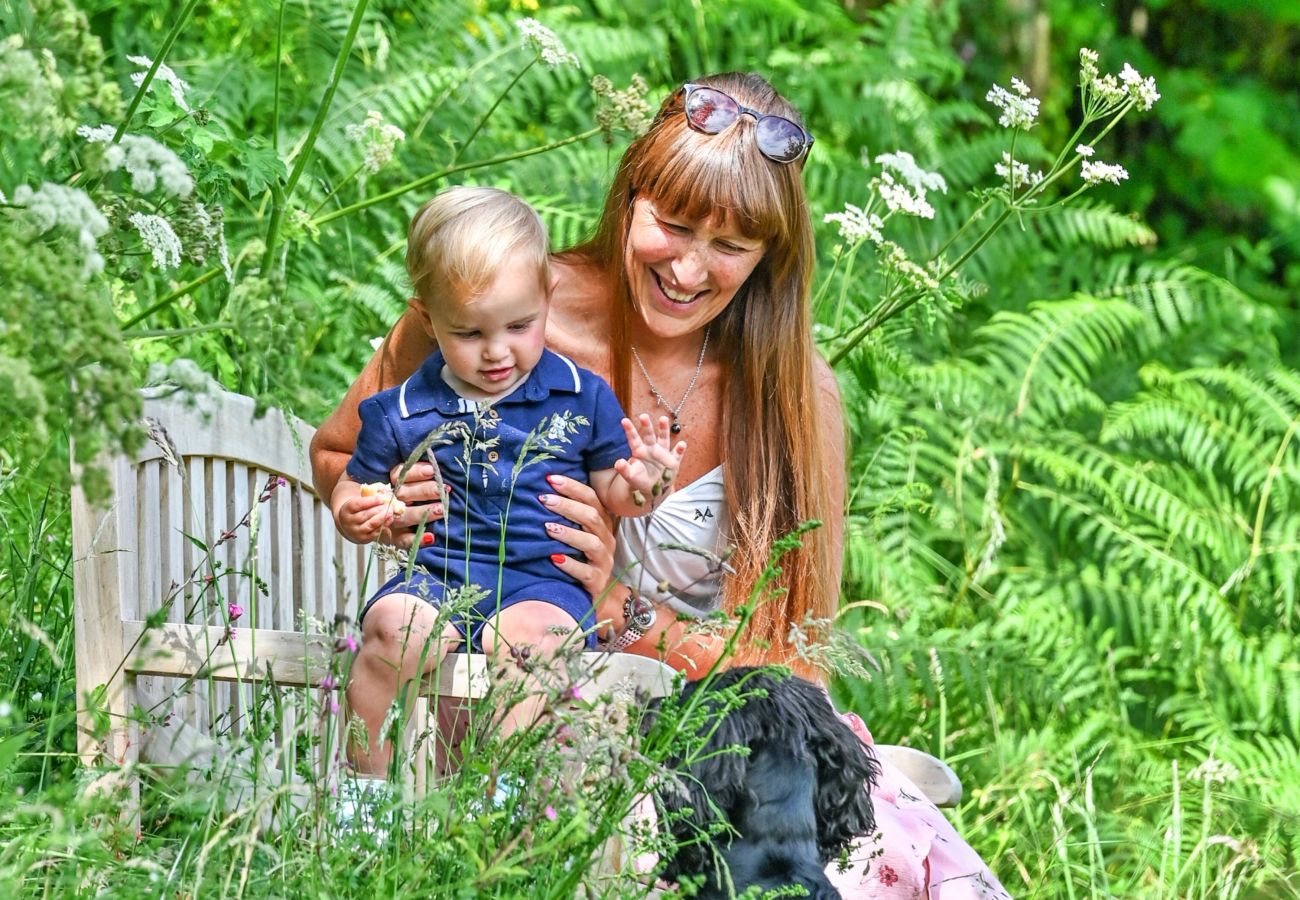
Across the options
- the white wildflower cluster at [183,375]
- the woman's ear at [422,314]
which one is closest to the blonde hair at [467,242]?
the woman's ear at [422,314]

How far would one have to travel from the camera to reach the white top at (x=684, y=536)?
289 centimetres

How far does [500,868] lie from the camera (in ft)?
5.27

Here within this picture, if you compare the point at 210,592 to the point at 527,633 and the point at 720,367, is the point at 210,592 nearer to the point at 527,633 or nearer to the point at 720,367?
the point at 527,633

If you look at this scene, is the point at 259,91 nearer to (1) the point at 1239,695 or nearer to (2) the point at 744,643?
(2) the point at 744,643

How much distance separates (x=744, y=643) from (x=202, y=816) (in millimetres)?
1131

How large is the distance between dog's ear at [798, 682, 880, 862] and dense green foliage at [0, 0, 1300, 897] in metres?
0.79

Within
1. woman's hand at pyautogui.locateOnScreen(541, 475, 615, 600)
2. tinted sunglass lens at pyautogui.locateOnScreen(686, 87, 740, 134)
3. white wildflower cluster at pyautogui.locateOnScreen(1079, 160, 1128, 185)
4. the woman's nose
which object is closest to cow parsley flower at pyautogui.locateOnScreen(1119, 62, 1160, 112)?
white wildflower cluster at pyautogui.locateOnScreen(1079, 160, 1128, 185)

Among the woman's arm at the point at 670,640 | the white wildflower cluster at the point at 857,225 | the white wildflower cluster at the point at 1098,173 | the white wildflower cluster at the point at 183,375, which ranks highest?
the white wildflower cluster at the point at 1098,173

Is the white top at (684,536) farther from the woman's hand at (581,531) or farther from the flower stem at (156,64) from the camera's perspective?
the flower stem at (156,64)

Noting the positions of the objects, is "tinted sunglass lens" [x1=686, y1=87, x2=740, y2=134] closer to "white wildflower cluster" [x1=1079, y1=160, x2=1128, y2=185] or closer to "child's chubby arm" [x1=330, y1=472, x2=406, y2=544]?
"white wildflower cluster" [x1=1079, y1=160, x2=1128, y2=185]

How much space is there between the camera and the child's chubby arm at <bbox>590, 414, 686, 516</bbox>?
7.63 feet

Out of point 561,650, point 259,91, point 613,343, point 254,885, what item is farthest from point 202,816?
point 259,91

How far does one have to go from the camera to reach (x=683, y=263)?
2703 millimetres

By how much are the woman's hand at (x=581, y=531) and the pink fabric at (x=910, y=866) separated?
0.47 m
